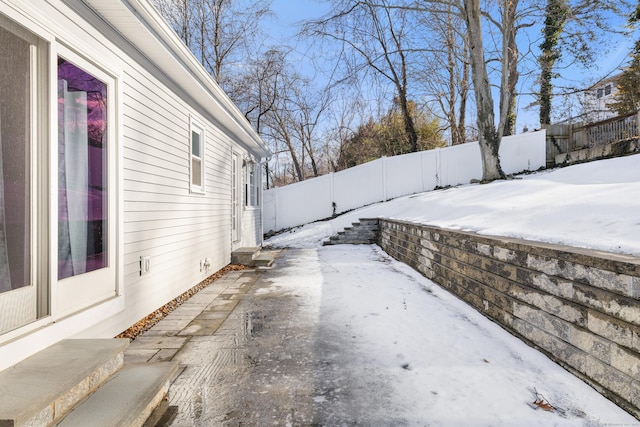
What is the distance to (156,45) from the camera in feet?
11.2

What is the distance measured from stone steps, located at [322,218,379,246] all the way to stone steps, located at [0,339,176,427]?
792 centimetres

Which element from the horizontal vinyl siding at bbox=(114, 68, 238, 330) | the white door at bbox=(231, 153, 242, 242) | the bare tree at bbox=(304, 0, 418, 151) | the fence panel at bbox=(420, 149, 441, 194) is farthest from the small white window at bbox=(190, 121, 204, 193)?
the fence panel at bbox=(420, 149, 441, 194)

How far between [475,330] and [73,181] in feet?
11.5

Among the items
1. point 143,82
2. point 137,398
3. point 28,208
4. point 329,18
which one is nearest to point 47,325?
point 28,208

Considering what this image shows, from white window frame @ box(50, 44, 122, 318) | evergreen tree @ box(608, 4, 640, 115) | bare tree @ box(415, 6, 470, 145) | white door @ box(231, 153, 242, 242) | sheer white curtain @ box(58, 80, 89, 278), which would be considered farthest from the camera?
bare tree @ box(415, 6, 470, 145)

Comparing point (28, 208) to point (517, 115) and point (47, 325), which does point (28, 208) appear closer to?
point (47, 325)

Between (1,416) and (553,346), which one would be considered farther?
(553,346)

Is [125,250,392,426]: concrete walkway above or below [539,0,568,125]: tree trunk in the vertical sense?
below

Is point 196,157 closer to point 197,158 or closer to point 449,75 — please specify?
point 197,158

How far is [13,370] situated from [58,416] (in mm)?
415

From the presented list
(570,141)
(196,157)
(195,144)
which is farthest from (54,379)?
(570,141)

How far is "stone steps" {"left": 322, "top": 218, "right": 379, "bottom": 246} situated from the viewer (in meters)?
9.77

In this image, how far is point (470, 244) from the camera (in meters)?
3.64

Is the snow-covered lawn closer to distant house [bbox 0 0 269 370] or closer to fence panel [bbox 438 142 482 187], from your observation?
distant house [bbox 0 0 269 370]
